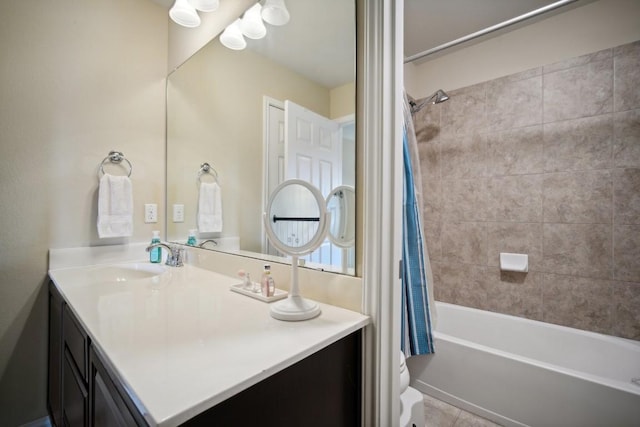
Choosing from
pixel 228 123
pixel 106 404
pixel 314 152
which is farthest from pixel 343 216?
pixel 228 123

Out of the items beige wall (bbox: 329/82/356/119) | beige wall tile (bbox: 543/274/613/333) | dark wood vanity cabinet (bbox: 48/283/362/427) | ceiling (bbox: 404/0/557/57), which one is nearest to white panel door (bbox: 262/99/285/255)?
beige wall (bbox: 329/82/356/119)

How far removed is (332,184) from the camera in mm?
1034

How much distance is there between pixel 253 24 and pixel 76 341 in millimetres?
1491

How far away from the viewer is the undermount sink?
59.1 inches

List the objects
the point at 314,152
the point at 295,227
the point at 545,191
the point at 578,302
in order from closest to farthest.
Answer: the point at 295,227
the point at 314,152
the point at 578,302
the point at 545,191

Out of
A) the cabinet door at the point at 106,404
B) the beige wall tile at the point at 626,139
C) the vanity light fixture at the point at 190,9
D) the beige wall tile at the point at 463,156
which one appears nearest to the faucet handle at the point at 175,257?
the cabinet door at the point at 106,404

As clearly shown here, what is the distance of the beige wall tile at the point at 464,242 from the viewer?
2.15 metres

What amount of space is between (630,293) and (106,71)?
3270 millimetres

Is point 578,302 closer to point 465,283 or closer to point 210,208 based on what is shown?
point 465,283

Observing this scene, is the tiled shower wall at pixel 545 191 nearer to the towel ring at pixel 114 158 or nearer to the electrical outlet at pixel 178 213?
the electrical outlet at pixel 178 213

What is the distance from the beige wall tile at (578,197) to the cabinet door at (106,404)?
2347 mm

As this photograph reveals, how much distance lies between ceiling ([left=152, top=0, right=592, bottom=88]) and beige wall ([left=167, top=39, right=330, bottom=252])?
0.06 meters

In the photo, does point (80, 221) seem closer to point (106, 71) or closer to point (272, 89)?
point (106, 71)

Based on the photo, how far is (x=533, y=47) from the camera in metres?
1.96
